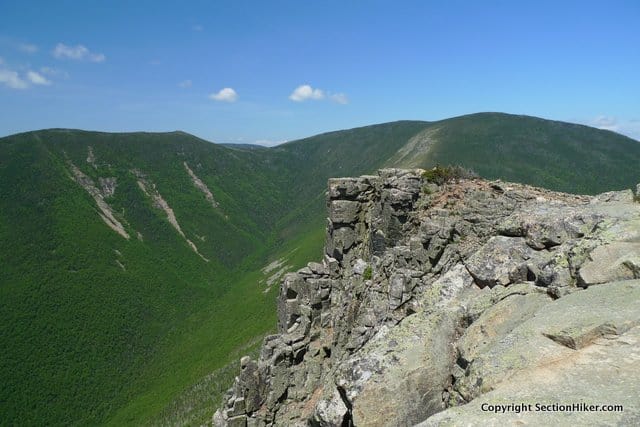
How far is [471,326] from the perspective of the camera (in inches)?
614

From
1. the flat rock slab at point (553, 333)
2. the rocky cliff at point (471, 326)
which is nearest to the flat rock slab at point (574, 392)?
the rocky cliff at point (471, 326)

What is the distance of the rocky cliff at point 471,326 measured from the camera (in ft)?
35.8

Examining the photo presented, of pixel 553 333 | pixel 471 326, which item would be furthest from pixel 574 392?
pixel 471 326

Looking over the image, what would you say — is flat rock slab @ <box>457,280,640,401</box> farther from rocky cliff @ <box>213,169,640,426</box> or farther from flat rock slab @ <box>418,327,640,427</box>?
flat rock slab @ <box>418,327,640,427</box>

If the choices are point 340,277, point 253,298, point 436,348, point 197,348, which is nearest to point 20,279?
point 197,348

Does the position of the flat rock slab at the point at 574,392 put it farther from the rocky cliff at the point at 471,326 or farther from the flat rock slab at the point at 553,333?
the flat rock slab at the point at 553,333

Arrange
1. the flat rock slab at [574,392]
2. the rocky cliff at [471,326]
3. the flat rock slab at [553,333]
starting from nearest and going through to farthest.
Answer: the flat rock slab at [574,392]
the rocky cliff at [471,326]
the flat rock slab at [553,333]

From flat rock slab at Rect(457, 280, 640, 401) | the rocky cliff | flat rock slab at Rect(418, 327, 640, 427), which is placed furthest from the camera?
flat rock slab at Rect(457, 280, 640, 401)

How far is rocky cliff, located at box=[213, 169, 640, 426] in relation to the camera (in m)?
10.9

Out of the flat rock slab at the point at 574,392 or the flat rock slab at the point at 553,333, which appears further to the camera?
the flat rock slab at the point at 553,333

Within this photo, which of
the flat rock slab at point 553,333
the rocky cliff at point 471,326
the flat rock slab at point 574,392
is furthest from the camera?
the flat rock slab at point 553,333

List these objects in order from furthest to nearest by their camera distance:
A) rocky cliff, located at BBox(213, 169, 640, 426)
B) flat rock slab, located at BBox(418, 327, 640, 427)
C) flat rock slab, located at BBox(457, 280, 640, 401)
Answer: flat rock slab, located at BBox(457, 280, 640, 401)
rocky cliff, located at BBox(213, 169, 640, 426)
flat rock slab, located at BBox(418, 327, 640, 427)

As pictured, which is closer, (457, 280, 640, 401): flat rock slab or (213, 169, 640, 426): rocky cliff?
(213, 169, 640, 426): rocky cliff

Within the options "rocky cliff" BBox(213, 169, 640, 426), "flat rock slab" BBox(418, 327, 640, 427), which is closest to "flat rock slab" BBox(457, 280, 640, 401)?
"rocky cliff" BBox(213, 169, 640, 426)
